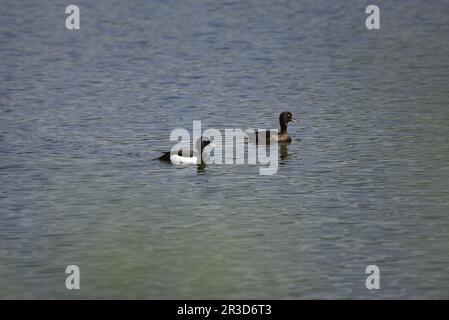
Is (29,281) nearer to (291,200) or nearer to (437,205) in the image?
(291,200)

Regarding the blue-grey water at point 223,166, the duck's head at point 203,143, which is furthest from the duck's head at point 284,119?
the duck's head at point 203,143

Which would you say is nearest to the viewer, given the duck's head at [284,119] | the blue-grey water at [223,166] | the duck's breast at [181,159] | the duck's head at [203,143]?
the blue-grey water at [223,166]

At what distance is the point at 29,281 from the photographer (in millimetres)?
15227

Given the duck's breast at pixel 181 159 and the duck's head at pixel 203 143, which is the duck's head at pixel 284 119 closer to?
the duck's head at pixel 203 143

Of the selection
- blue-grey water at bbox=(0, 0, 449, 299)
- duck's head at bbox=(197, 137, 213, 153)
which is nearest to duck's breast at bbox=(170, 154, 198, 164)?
blue-grey water at bbox=(0, 0, 449, 299)

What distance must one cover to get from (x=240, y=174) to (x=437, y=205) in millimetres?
3984

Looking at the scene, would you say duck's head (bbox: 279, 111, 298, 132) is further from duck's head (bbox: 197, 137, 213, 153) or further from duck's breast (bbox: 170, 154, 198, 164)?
duck's breast (bbox: 170, 154, 198, 164)

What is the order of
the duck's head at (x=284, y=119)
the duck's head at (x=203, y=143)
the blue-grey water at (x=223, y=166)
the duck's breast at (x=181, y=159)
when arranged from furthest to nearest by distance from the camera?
the duck's head at (x=284, y=119)
the duck's head at (x=203, y=143)
the duck's breast at (x=181, y=159)
the blue-grey water at (x=223, y=166)

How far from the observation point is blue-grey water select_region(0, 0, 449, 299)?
15.8 m

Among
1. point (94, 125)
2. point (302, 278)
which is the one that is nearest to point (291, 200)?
point (302, 278)

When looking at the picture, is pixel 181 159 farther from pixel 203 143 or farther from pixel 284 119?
pixel 284 119

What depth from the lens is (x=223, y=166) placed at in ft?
72.7

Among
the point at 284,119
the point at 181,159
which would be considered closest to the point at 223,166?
the point at 181,159

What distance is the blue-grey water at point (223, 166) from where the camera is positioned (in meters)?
15.8
